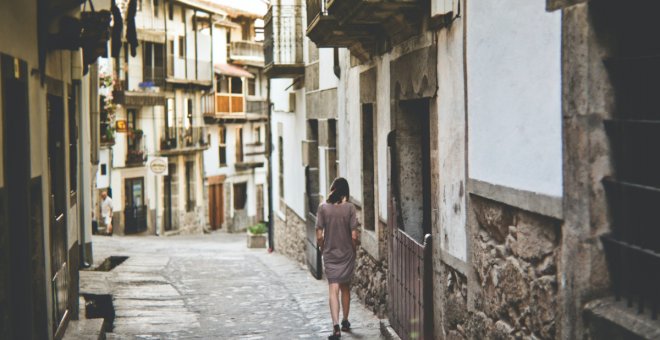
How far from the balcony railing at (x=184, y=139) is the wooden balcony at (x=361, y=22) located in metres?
30.8

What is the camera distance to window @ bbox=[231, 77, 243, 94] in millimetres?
49906

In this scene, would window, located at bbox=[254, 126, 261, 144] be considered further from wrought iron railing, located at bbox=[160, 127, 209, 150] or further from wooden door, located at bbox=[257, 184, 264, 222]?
wrought iron railing, located at bbox=[160, 127, 209, 150]

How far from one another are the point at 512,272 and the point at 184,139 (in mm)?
39369

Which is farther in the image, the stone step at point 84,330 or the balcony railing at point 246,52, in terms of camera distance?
the balcony railing at point 246,52

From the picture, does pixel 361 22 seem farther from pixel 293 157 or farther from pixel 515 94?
pixel 293 157

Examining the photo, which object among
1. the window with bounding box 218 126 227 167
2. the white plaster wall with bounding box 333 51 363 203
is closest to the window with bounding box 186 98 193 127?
the window with bounding box 218 126 227 167

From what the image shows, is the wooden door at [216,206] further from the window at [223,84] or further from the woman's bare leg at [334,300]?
the woman's bare leg at [334,300]

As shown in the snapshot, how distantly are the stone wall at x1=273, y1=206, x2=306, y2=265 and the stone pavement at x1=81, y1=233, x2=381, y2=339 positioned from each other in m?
0.90

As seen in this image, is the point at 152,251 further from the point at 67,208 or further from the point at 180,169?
the point at 180,169

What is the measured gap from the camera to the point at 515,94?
16.8 feet

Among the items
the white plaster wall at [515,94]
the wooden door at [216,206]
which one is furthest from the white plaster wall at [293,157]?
the wooden door at [216,206]

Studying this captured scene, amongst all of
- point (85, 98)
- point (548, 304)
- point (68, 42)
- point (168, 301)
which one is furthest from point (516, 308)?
point (85, 98)

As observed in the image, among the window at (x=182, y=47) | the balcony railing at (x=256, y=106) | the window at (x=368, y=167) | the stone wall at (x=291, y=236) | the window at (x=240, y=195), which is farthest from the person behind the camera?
the balcony railing at (x=256, y=106)

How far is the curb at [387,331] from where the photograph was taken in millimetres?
8422
